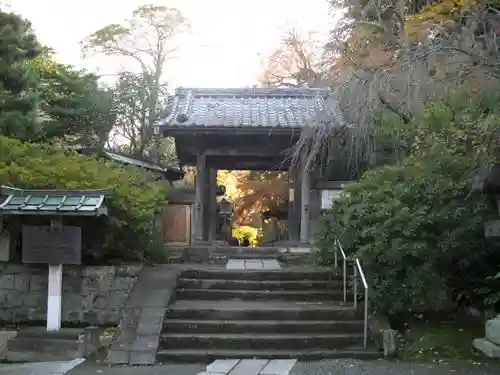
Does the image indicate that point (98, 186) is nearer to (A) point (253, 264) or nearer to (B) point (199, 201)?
(A) point (253, 264)

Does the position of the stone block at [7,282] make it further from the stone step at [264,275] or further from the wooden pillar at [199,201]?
the wooden pillar at [199,201]

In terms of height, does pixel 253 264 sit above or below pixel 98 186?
below

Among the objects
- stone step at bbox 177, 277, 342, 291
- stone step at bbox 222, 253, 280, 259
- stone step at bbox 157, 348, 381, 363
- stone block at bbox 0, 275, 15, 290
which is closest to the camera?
stone step at bbox 157, 348, 381, 363

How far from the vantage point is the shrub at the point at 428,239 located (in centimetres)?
780

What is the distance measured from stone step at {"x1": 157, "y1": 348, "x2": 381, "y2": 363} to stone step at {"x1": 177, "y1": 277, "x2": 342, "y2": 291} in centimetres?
205

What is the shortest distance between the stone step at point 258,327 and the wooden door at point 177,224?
522 cm

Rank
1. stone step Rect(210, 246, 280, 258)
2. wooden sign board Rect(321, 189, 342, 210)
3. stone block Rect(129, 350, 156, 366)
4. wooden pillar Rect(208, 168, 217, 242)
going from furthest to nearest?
wooden pillar Rect(208, 168, 217, 242) < wooden sign board Rect(321, 189, 342, 210) < stone step Rect(210, 246, 280, 258) < stone block Rect(129, 350, 156, 366)

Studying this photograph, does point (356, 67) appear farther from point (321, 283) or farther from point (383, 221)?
point (321, 283)

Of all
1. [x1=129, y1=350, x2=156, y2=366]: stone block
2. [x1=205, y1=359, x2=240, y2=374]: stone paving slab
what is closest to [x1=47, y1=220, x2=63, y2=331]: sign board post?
[x1=129, y1=350, x2=156, y2=366]: stone block

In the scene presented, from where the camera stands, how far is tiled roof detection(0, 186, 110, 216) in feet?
25.5

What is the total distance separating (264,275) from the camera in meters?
9.85

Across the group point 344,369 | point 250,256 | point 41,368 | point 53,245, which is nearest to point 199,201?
point 250,256

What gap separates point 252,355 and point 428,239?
2.99 m

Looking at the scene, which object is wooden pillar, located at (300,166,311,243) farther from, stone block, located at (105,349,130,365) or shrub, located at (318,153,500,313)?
stone block, located at (105,349,130,365)
